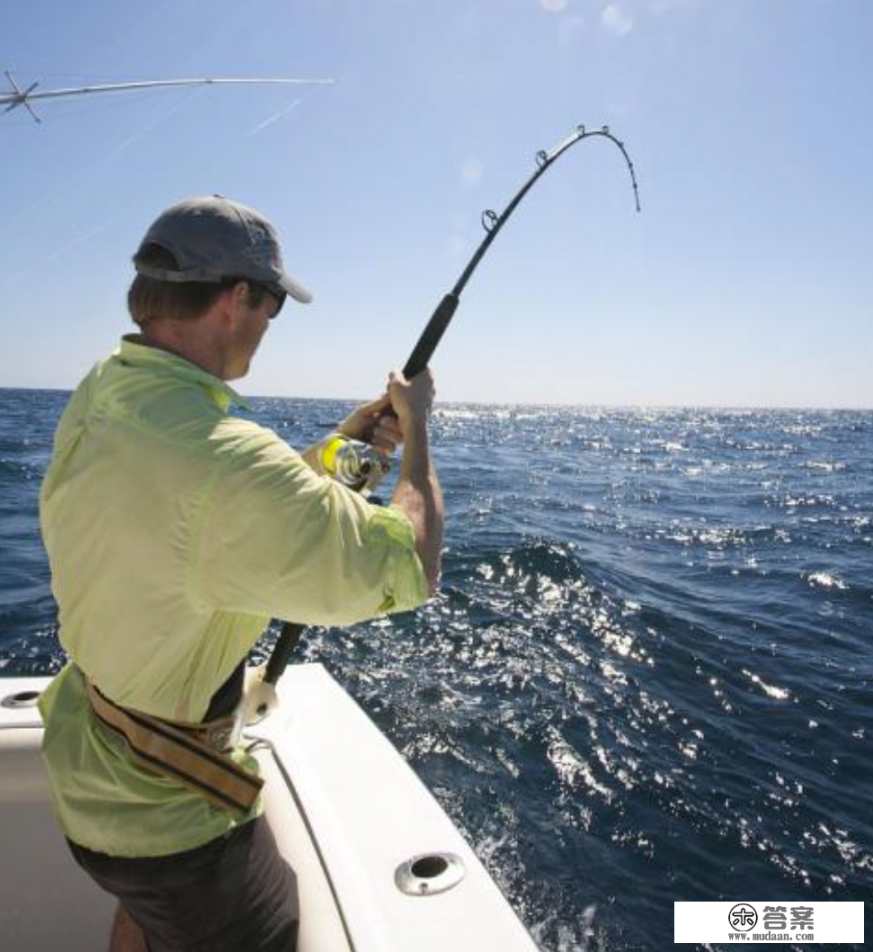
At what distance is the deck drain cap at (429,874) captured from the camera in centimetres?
193

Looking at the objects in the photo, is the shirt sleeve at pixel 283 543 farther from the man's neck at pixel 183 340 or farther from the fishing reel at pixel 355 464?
the fishing reel at pixel 355 464

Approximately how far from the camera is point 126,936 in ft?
6.10

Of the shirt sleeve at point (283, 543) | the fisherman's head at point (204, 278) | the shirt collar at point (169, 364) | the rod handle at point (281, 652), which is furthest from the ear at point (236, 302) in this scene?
the rod handle at point (281, 652)

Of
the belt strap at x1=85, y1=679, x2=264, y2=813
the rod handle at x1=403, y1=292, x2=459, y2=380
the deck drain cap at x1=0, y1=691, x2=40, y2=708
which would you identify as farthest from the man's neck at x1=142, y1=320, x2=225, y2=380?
the deck drain cap at x1=0, y1=691, x2=40, y2=708

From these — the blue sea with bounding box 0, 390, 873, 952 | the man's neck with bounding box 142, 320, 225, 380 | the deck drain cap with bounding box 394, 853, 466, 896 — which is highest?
the man's neck with bounding box 142, 320, 225, 380

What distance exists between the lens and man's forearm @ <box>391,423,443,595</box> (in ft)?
4.75

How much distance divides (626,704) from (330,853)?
3670mm

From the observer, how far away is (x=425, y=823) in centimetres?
220

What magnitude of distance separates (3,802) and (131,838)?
121 cm

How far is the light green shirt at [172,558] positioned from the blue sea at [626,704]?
2.54m

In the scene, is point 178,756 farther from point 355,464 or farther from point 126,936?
point 355,464

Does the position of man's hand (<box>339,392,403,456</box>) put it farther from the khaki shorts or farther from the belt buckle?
the khaki shorts

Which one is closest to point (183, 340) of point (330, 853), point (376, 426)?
point (376, 426)

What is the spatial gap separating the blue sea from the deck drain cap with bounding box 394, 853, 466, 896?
63.0 inches
